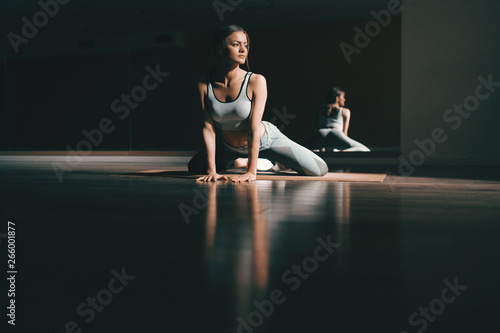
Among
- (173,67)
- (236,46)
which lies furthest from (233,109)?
(173,67)

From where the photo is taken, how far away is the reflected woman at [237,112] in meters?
2.54

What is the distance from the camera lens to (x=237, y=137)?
284 centimetres

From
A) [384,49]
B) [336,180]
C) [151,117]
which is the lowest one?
[336,180]

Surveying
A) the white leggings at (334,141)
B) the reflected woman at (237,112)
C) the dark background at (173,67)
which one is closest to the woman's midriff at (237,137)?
the reflected woman at (237,112)

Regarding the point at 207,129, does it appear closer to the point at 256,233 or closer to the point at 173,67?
the point at 256,233

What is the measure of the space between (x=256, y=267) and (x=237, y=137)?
206 centimetres

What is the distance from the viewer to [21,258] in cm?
88

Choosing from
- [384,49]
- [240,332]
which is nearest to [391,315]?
[240,332]

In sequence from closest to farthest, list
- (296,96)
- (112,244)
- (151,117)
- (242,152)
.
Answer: (112,244) → (242,152) → (296,96) → (151,117)

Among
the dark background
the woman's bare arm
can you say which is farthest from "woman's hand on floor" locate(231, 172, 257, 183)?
the dark background

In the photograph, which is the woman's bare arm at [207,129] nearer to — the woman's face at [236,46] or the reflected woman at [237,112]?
the reflected woman at [237,112]

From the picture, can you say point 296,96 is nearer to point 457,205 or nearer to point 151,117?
point 151,117

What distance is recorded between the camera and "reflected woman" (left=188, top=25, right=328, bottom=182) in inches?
99.8

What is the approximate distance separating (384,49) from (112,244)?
25.0 ft
